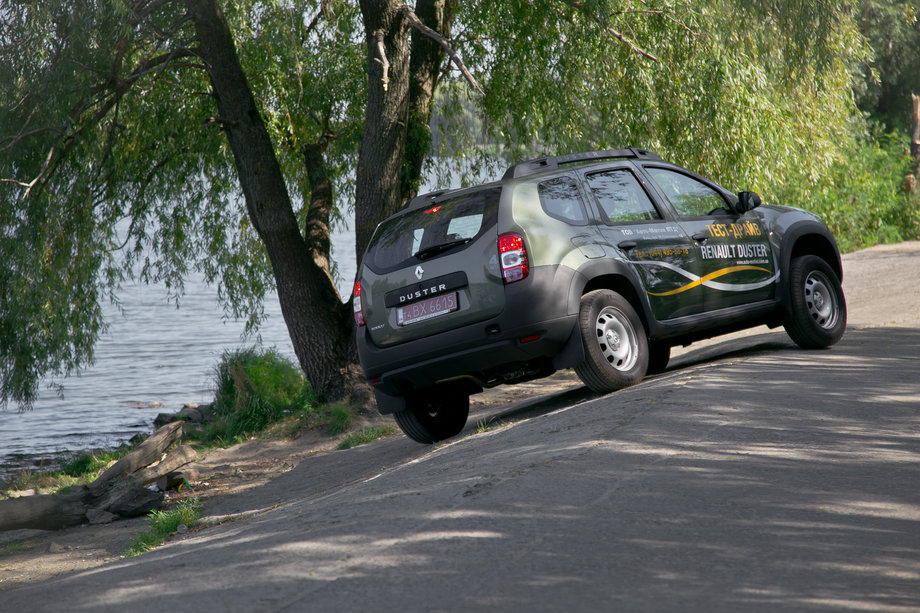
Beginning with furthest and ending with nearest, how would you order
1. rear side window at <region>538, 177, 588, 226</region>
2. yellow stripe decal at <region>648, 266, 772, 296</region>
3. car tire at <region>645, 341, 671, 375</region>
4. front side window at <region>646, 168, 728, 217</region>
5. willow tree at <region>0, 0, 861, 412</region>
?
willow tree at <region>0, 0, 861, 412</region> < car tire at <region>645, 341, 671, 375</region> < front side window at <region>646, 168, 728, 217</region> < yellow stripe decal at <region>648, 266, 772, 296</region> < rear side window at <region>538, 177, 588, 226</region>

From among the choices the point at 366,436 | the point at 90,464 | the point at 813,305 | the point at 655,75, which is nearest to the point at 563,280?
the point at 813,305

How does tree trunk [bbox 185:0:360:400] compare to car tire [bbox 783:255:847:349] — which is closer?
car tire [bbox 783:255:847:349]

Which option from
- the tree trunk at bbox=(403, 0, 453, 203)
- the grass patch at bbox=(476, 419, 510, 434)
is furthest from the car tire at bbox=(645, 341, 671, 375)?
the tree trunk at bbox=(403, 0, 453, 203)

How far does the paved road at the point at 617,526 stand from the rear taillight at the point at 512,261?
3.46 feet

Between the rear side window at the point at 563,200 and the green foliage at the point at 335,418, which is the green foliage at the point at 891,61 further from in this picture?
the rear side window at the point at 563,200

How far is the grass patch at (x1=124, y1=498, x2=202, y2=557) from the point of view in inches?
285

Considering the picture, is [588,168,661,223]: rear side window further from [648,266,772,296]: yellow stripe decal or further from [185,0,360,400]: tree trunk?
[185,0,360,400]: tree trunk

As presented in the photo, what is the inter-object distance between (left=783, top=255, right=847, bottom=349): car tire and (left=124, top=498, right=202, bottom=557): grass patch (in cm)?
535

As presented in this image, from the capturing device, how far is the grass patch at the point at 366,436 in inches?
421

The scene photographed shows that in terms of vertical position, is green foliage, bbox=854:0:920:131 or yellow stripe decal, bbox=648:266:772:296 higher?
green foliage, bbox=854:0:920:131

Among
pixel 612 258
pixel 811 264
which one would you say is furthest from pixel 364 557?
pixel 811 264

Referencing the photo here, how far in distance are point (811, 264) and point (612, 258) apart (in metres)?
2.43

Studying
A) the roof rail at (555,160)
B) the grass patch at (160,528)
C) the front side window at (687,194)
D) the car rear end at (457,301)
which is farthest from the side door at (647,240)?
the grass patch at (160,528)

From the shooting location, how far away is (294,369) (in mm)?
16000
